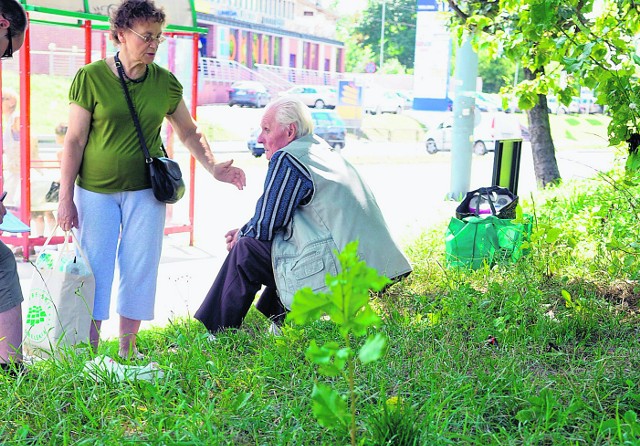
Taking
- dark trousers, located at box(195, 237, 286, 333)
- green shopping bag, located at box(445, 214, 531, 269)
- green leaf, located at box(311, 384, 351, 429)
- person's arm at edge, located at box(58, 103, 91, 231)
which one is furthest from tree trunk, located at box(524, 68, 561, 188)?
green leaf, located at box(311, 384, 351, 429)

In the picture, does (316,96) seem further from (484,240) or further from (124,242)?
(124,242)

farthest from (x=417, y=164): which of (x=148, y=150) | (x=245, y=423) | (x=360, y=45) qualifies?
(x=360, y=45)

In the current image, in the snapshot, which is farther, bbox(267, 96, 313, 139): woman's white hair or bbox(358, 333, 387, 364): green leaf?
bbox(267, 96, 313, 139): woman's white hair

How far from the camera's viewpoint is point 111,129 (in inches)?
164

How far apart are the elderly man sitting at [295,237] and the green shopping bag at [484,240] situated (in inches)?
42.7

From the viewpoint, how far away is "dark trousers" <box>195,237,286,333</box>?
423cm

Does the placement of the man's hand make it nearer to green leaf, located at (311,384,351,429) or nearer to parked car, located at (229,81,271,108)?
green leaf, located at (311,384,351,429)

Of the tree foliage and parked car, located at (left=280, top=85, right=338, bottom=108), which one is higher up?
the tree foliage

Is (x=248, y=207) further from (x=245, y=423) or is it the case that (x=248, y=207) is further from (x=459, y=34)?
(x=245, y=423)

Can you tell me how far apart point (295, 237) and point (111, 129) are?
1080mm

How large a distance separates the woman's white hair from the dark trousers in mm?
698

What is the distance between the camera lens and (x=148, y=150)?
426cm

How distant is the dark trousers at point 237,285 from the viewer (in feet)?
13.9

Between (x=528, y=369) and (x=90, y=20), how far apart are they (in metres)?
6.53
